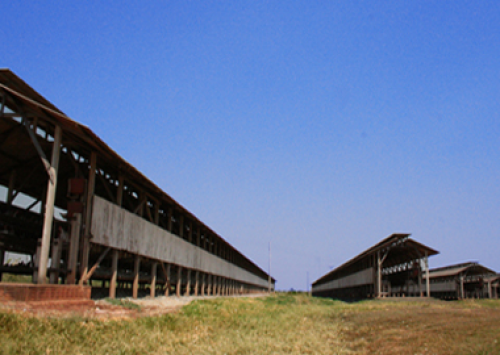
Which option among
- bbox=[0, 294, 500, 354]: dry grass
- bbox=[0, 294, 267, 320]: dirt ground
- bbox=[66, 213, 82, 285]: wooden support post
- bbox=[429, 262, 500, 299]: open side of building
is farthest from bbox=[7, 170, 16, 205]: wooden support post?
bbox=[429, 262, 500, 299]: open side of building

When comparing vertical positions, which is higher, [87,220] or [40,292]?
[87,220]

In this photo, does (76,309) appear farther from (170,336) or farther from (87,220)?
(87,220)

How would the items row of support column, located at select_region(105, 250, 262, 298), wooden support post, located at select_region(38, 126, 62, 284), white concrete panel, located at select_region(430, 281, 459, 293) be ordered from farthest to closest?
white concrete panel, located at select_region(430, 281, 459, 293) < row of support column, located at select_region(105, 250, 262, 298) < wooden support post, located at select_region(38, 126, 62, 284)

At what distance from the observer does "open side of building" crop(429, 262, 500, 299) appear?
55906 millimetres

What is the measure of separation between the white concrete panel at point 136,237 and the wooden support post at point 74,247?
0.52m

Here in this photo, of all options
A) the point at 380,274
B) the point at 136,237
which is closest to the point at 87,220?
the point at 136,237

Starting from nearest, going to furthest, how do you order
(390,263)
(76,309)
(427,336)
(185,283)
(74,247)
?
(427,336), (76,309), (74,247), (185,283), (390,263)

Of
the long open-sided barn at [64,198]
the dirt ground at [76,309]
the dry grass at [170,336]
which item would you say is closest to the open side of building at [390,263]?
the long open-sided barn at [64,198]

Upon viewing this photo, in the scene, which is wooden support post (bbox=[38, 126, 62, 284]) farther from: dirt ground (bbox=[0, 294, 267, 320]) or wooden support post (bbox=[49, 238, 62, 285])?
wooden support post (bbox=[49, 238, 62, 285])

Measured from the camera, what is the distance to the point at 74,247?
53.4 feet

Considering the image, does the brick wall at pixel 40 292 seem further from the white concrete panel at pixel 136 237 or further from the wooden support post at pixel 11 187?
the wooden support post at pixel 11 187

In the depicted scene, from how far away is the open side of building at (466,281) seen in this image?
183ft

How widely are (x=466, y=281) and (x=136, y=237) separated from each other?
53179 mm

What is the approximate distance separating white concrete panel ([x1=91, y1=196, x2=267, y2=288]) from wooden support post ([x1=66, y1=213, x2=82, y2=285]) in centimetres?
52
